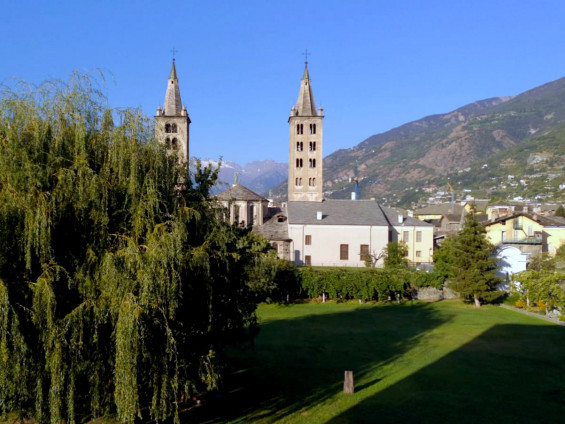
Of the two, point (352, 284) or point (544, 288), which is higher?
point (544, 288)

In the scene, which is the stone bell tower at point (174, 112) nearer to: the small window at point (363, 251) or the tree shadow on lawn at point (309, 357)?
the small window at point (363, 251)

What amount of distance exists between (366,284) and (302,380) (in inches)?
784

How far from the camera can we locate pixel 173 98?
57781 millimetres

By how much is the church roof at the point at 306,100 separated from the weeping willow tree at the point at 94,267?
2093 inches

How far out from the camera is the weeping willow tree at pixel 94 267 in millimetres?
9969

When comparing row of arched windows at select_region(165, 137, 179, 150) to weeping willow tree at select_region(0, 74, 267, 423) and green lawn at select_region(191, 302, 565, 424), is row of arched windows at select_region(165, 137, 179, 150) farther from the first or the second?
green lawn at select_region(191, 302, 565, 424)

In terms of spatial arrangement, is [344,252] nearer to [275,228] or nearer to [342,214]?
Answer: [342,214]

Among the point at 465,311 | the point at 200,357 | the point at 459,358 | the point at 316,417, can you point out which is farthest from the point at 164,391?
the point at 465,311

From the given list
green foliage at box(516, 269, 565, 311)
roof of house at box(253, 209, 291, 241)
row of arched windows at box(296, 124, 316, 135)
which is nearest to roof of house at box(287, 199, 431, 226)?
roof of house at box(253, 209, 291, 241)

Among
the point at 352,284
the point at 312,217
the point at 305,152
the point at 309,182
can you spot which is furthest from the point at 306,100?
the point at 352,284

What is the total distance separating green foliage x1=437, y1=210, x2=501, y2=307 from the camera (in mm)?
35375

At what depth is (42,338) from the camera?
10039 millimetres

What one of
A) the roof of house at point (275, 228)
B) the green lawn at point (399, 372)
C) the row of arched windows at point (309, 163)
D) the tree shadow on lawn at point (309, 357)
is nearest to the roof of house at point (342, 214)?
the roof of house at point (275, 228)

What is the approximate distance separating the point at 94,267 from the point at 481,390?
1354 cm
